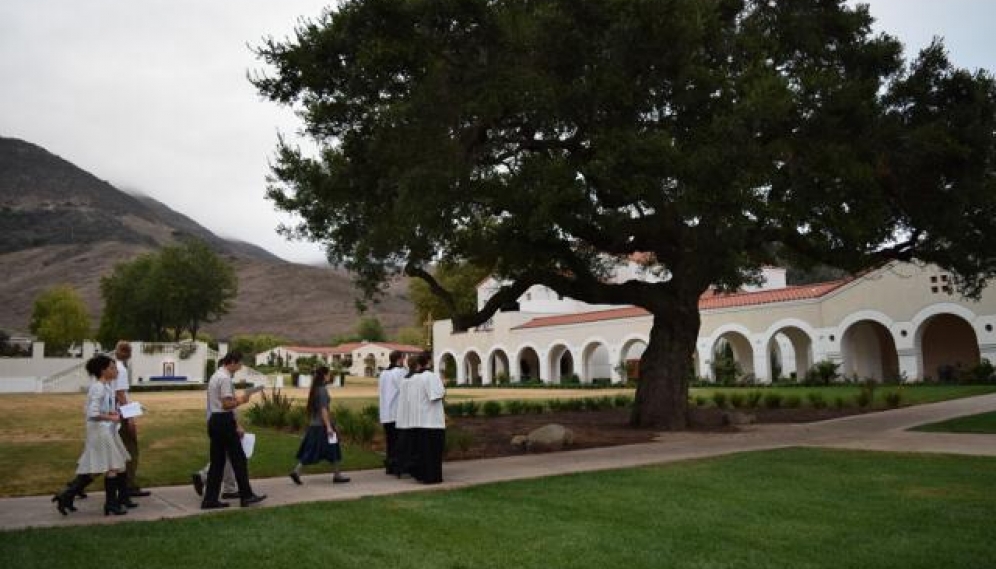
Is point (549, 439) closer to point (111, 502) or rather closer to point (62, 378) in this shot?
point (111, 502)

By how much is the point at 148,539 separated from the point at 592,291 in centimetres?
1279

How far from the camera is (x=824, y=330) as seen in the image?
3616cm

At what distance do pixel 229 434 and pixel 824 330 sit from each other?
1320 inches

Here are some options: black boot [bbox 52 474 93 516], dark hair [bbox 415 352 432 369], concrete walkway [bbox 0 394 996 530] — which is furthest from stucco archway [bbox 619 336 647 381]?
black boot [bbox 52 474 93 516]

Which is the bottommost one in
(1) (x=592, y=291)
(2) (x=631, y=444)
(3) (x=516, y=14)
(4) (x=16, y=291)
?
(2) (x=631, y=444)

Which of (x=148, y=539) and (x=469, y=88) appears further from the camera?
(x=469, y=88)

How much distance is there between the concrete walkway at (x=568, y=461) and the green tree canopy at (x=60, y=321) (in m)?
73.7

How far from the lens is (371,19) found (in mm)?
12617

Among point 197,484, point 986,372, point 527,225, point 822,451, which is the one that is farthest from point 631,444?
point 986,372

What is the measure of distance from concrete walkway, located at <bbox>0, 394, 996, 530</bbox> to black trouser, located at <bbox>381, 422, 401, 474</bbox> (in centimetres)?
18

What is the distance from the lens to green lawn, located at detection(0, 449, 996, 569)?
578cm

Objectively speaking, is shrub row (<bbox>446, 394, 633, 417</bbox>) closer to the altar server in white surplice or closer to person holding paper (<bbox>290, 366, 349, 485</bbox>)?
the altar server in white surplice

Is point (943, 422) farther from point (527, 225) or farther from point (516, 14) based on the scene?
point (516, 14)

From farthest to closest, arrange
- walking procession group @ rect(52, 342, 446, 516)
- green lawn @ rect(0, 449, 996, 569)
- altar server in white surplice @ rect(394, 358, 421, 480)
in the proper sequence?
altar server in white surplice @ rect(394, 358, 421, 480) < walking procession group @ rect(52, 342, 446, 516) < green lawn @ rect(0, 449, 996, 569)
